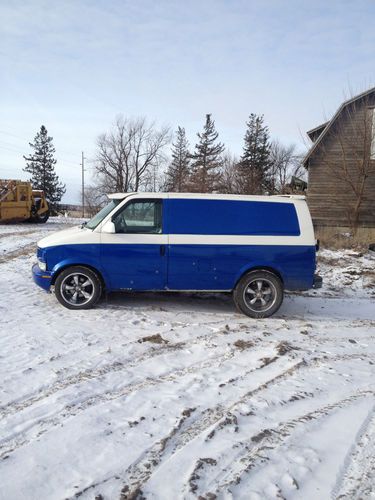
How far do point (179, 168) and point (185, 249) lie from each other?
5293cm

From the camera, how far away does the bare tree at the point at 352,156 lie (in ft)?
62.6

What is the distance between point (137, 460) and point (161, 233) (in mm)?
3964

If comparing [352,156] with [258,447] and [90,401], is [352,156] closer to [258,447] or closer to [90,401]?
[258,447]

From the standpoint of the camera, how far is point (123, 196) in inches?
257

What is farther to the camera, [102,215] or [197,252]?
[102,215]

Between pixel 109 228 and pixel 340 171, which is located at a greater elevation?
pixel 340 171

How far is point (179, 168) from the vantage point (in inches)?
2271

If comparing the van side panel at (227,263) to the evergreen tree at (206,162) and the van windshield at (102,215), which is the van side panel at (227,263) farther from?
the evergreen tree at (206,162)

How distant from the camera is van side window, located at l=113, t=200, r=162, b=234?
249 inches

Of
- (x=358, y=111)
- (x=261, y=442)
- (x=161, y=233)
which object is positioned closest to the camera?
(x=261, y=442)

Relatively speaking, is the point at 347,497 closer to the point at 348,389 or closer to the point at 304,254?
the point at 348,389

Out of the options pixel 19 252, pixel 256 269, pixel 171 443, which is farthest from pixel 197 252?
pixel 19 252

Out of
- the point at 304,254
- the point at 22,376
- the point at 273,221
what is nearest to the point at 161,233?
the point at 273,221

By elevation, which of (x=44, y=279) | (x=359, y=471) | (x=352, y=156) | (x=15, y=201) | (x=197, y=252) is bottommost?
(x=359, y=471)
